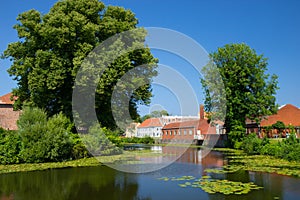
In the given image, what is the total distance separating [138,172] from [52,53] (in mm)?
13384

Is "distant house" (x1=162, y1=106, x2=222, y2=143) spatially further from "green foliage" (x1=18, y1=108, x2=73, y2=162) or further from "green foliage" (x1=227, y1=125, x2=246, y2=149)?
"green foliage" (x1=18, y1=108, x2=73, y2=162)

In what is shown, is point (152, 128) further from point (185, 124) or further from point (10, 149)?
point (10, 149)

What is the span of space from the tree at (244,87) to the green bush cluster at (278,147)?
4.11m

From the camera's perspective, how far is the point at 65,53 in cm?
2348

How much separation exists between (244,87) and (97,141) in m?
20.0

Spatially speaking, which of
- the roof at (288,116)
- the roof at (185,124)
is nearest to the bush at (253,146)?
the roof at (288,116)

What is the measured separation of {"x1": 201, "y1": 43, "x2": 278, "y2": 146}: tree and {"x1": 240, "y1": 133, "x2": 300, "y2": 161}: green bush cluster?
13.5 ft

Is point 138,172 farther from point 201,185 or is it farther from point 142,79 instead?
point 142,79

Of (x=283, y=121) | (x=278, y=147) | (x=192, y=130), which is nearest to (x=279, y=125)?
(x=283, y=121)

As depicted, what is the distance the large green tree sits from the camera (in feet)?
73.2

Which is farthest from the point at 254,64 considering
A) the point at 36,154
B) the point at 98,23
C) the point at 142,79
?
the point at 36,154

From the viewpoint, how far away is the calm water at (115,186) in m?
9.42

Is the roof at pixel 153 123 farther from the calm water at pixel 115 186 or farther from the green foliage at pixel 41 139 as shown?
the calm water at pixel 115 186

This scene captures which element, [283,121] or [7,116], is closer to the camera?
[283,121]
